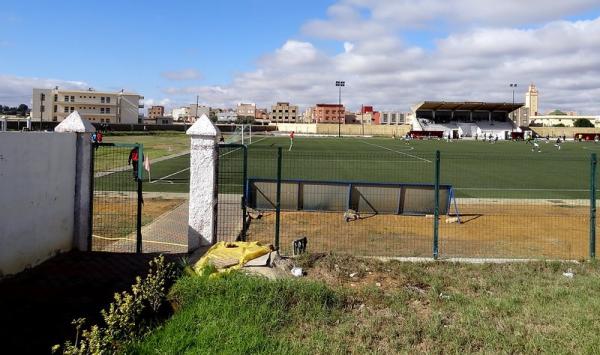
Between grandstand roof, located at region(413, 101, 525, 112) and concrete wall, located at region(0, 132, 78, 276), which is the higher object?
grandstand roof, located at region(413, 101, 525, 112)

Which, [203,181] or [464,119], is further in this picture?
[464,119]

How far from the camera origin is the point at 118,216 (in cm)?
1407

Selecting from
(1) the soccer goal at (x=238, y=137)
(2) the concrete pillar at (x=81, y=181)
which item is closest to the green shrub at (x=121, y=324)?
(2) the concrete pillar at (x=81, y=181)

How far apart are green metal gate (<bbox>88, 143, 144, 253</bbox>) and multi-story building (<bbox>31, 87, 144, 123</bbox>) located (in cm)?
10203

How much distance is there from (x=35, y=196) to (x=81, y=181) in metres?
1.33

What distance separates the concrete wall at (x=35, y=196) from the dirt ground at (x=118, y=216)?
1.58m

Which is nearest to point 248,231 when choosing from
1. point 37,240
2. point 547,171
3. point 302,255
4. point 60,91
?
point 302,255

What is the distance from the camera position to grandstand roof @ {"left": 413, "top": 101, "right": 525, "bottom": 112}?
374 ft

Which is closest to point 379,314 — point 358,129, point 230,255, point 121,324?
point 230,255

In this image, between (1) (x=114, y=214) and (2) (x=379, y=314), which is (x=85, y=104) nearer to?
(1) (x=114, y=214)

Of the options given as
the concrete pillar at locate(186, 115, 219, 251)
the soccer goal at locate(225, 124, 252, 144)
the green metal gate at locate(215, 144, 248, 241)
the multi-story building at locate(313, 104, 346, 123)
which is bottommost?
the green metal gate at locate(215, 144, 248, 241)

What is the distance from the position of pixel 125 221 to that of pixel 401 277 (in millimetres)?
7880

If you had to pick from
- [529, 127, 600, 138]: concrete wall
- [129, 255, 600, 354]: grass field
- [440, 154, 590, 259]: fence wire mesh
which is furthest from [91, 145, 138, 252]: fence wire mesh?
[529, 127, 600, 138]: concrete wall

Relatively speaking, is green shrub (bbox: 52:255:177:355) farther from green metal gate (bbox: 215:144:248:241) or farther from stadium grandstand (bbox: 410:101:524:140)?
stadium grandstand (bbox: 410:101:524:140)
